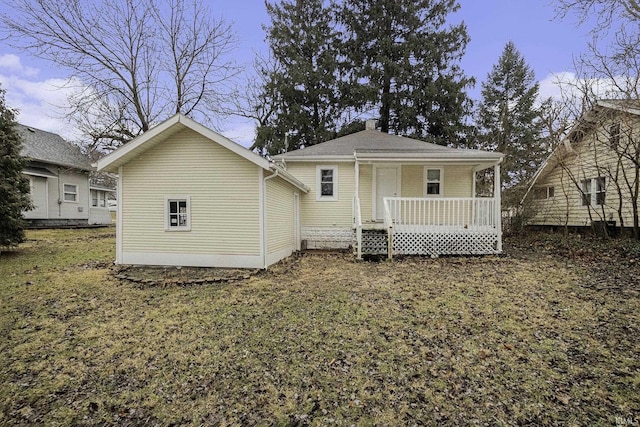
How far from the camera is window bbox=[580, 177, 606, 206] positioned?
485 inches

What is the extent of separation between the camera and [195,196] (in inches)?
335

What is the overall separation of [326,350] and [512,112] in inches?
1067

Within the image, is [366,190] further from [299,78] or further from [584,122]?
[299,78]

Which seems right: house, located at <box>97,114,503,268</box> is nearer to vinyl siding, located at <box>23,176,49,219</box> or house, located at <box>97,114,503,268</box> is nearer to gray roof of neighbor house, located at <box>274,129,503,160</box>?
gray roof of neighbor house, located at <box>274,129,503,160</box>

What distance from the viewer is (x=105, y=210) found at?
21.7 m

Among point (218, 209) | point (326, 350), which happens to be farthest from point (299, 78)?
point (326, 350)

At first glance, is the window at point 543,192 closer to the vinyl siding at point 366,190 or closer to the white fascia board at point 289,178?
the vinyl siding at point 366,190

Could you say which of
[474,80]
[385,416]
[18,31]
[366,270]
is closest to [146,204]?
[366,270]

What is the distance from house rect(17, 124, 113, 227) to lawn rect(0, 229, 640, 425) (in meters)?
11.8

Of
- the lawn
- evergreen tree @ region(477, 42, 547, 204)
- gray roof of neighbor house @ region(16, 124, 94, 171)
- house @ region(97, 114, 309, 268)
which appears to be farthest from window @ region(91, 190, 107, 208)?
evergreen tree @ region(477, 42, 547, 204)

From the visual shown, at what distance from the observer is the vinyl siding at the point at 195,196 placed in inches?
327

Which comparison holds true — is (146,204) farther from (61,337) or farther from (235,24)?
(235,24)

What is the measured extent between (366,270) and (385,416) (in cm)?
547

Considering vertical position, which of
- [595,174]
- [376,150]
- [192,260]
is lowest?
[192,260]
